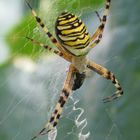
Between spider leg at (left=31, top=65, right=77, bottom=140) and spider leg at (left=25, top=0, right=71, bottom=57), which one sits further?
spider leg at (left=31, top=65, right=77, bottom=140)

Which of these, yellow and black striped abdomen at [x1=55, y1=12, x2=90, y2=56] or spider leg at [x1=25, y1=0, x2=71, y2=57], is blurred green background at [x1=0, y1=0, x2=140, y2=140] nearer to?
spider leg at [x1=25, y1=0, x2=71, y2=57]

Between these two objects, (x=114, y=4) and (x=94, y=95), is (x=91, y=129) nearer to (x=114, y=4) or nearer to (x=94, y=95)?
(x=94, y=95)

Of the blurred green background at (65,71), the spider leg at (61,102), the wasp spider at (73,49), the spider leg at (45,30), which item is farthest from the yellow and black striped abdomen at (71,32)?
the spider leg at (61,102)

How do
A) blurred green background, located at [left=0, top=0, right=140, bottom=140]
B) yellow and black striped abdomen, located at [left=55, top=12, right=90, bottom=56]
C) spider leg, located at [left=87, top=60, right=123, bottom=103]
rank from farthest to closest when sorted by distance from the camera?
spider leg, located at [left=87, top=60, right=123, bottom=103], blurred green background, located at [left=0, top=0, right=140, bottom=140], yellow and black striped abdomen, located at [left=55, top=12, right=90, bottom=56]

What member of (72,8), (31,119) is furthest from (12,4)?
(31,119)

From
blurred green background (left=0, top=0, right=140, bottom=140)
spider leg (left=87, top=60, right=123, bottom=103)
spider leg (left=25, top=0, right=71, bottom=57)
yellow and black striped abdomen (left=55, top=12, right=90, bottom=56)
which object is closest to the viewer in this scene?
yellow and black striped abdomen (left=55, top=12, right=90, bottom=56)

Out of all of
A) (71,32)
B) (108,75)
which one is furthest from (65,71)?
(71,32)

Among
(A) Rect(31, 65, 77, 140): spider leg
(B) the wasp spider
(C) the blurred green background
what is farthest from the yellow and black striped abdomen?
(A) Rect(31, 65, 77, 140): spider leg
